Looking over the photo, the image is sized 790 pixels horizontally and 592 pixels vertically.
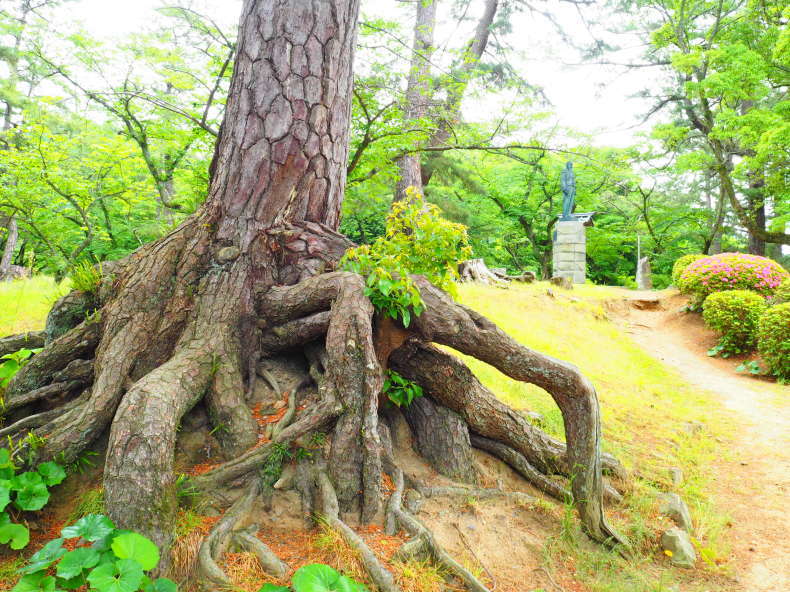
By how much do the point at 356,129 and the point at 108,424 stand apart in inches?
185

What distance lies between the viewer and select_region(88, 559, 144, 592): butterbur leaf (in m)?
1.67

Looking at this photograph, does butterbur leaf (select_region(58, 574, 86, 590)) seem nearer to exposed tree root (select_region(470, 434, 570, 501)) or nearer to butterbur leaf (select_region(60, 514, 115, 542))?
butterbur leaf (select_region(60, 514, 115, 542))

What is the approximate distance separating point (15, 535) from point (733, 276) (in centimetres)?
1373

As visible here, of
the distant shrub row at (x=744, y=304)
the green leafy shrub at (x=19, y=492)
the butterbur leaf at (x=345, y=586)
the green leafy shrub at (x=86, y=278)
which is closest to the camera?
the butterbur leaf at (x=345, y=586)

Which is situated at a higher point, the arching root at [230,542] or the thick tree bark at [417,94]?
the thick tree bark at [417,94]

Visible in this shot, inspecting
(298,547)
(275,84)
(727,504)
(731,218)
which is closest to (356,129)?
(275,84)

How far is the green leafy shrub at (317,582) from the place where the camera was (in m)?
1.75

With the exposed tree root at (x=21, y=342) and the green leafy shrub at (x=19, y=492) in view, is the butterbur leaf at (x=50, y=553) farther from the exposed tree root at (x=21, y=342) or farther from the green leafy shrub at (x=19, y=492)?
the exposed tree root at (x=21, y=342)

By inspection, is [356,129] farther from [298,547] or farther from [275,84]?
Answer: [298,547]

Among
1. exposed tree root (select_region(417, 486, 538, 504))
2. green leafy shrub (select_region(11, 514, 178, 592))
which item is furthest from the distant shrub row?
green leafy shrub (select_region(11, 514, 178, 592))

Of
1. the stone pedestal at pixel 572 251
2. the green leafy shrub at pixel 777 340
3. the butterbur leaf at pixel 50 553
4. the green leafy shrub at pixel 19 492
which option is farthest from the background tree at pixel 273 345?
the stone pedestal at pixel 572 251

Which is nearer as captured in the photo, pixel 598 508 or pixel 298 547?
pixel 298 547

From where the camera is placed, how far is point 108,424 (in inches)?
106

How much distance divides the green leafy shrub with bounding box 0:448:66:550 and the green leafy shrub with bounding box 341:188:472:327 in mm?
2021
